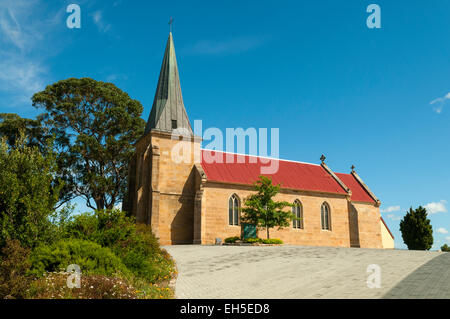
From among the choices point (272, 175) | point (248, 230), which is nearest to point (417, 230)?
point (272, 175)

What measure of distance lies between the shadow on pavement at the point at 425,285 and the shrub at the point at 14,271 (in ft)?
33.8

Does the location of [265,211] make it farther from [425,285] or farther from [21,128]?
[21,128]

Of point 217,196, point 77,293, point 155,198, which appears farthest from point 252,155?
point 77,293

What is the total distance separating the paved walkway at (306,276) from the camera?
1050 centimetres

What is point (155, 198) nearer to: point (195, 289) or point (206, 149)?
point (206, 149)

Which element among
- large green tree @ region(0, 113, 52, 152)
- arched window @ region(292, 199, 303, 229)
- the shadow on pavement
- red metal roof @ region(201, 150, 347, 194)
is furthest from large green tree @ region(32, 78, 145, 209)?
the shadow on pavement

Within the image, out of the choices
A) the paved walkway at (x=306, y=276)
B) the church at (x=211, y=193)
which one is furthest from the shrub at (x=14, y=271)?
the church at (x=211, y=193)

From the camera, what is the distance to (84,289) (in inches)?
385

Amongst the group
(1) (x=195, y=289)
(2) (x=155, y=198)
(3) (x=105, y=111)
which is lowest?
(1) (x=195, y=289)

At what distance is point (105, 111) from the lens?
1430 inches

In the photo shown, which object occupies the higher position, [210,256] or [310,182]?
[310,182]

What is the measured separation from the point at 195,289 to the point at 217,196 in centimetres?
2072

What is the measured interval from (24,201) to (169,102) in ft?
79.8
